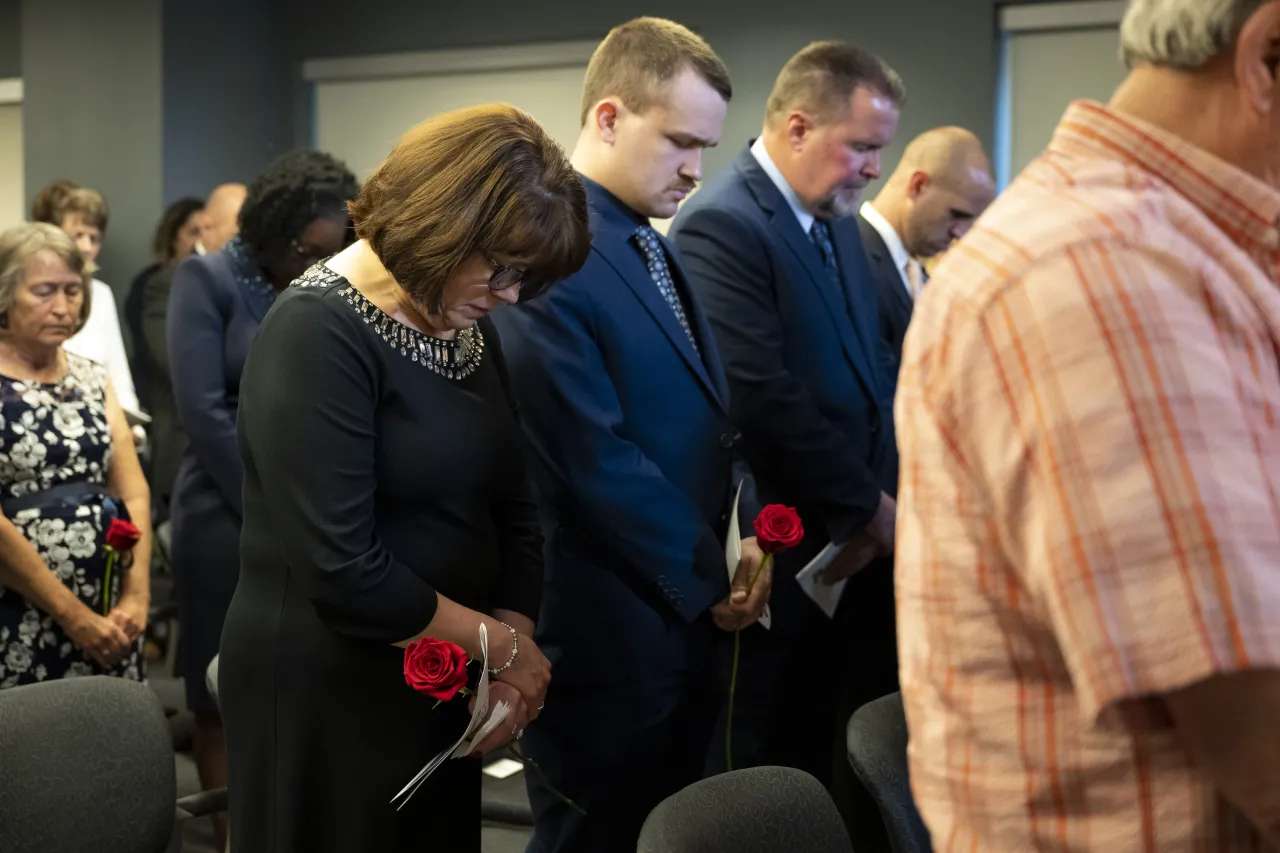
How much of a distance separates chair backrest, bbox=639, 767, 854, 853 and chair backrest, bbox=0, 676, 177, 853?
2.59 ft

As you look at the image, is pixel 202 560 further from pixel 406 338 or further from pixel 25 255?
pixel 406 338

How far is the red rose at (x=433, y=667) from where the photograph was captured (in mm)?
1688

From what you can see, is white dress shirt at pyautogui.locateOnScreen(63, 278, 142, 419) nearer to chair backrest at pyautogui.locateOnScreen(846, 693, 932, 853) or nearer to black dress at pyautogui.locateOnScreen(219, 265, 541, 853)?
black dress at pyautogui.locateOnScreen(219, 265, 541, 853)

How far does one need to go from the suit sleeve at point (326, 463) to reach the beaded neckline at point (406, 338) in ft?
0.13

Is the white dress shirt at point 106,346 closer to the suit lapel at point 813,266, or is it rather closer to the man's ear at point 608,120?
the suit lapel at point 813,266

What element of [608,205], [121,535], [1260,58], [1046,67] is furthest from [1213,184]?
[1046,67]

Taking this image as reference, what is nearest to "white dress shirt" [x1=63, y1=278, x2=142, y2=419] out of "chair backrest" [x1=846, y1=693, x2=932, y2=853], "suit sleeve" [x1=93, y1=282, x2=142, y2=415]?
"suit sleeve" [x1=93, y1=282, x2=142, y2=415]

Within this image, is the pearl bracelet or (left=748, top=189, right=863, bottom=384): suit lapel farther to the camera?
(left=748, top=189, right=863, bottom=384): suit lapel

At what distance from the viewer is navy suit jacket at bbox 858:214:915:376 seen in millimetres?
3377

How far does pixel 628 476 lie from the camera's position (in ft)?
7.07

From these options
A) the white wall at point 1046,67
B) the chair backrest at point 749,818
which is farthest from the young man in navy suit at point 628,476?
the white wall at point 1046,67

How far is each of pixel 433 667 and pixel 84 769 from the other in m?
0.55

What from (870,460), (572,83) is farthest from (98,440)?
(572,83)

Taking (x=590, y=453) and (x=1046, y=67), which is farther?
(x=1046, y=67)
